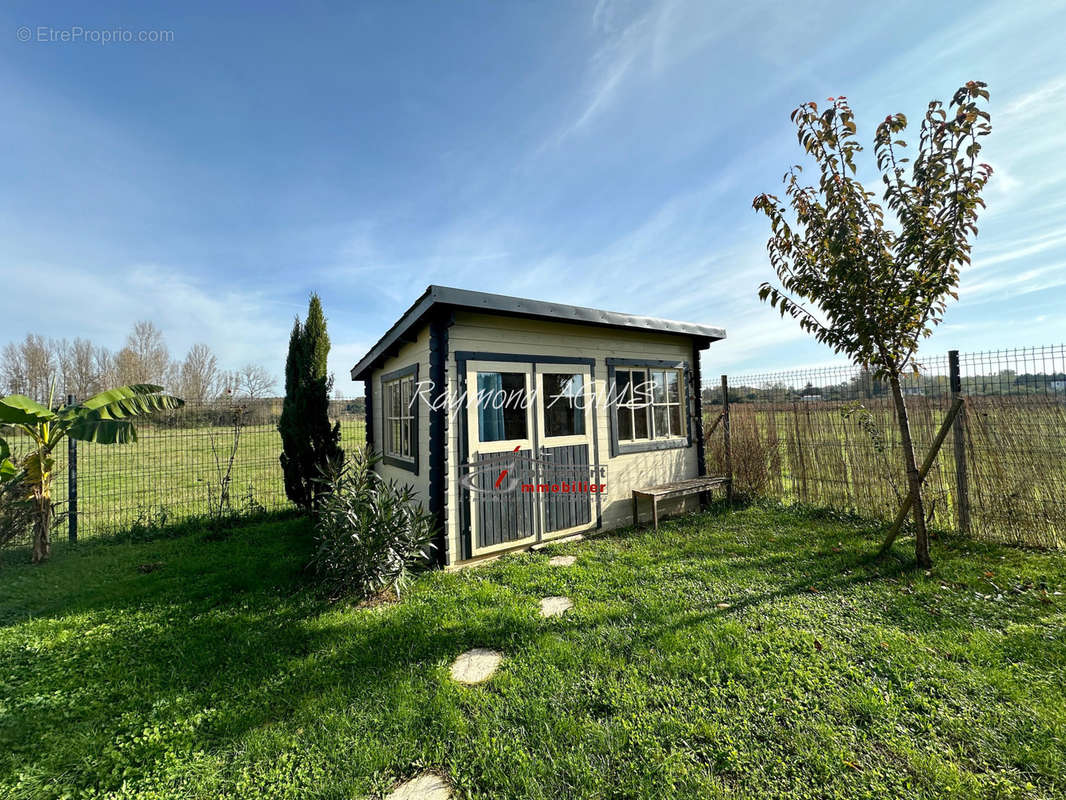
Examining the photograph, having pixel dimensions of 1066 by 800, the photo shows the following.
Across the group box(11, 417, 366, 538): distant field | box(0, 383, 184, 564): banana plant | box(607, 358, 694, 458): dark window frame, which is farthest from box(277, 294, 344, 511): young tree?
box(607, 358, 694, 458): dark window frame

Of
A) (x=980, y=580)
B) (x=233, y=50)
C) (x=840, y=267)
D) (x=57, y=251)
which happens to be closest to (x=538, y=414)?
(x=840, y=267)

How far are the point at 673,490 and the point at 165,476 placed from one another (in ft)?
27.2

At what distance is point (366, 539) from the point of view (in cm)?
361

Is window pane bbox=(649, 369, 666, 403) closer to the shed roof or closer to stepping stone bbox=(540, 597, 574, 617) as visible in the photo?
the shed roof

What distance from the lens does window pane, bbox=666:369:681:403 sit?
6352 mm

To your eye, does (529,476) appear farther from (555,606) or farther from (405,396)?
(405,396)

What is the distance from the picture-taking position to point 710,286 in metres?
8.23

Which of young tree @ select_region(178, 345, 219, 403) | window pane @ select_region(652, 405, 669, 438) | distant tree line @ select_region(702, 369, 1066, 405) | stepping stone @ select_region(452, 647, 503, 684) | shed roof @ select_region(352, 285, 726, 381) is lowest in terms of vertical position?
stepping stone @ select_region(452, 647, 503, 684)

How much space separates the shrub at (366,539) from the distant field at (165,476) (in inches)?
135

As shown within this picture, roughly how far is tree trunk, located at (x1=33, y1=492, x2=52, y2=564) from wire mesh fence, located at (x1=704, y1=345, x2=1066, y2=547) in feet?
31.5

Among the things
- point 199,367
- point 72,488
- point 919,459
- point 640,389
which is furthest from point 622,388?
point 199,367

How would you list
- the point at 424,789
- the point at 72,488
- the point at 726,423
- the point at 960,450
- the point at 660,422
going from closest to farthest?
the point at 424,789 → the point at 960,450 → the point at 72,488 → the point at 660,422 → the point at 726,423

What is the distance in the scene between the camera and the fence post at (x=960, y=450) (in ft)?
14.7

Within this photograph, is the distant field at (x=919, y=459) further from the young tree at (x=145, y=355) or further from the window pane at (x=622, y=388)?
the young tree at (x=145, y=355)
